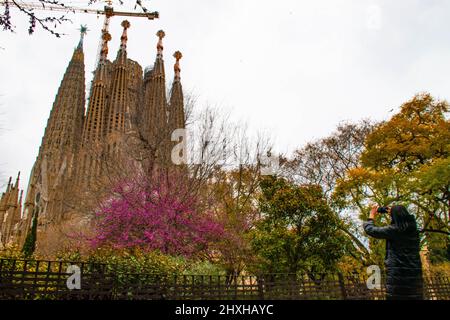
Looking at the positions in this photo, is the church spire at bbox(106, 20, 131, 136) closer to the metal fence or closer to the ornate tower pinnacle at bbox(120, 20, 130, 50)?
the ornate tower pinnacle at bbox(120, 20, 130, 50)

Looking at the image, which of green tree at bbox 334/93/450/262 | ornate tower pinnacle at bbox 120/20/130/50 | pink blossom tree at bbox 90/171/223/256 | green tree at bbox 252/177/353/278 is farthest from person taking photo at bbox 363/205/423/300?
ornate tower pinnacle at bbox 120/20/130/50

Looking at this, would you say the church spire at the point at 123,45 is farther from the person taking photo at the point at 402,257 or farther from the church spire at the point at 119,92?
the person taking photo at the point at 402,257

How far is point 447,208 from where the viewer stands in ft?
41.9

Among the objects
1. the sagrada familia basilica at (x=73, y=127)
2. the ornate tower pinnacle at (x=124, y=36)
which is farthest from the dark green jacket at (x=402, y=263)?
the ornate tower pinnacle at (x=124, y=36)

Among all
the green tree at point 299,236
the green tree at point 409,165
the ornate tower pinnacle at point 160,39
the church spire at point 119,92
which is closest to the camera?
the green tree at point 299,236

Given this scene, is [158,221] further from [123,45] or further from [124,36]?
[124,36]

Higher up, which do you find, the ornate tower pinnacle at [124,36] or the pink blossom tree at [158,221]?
the ornate tower pinnacle at [124,36]

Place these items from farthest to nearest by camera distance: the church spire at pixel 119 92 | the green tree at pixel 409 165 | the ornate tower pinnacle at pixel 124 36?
the ornate tower pinnacle at pixel 124 36, the church spire at pixel 119 92, the green tree at pixel 409 165

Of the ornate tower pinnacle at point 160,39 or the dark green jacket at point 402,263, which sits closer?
the dark green jacket at point 402,263

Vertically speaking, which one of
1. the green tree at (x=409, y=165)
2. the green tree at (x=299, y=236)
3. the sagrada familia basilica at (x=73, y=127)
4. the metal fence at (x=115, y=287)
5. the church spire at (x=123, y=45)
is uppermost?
the church spire at (x=123, y=45)

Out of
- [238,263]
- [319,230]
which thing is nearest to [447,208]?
[319,230]

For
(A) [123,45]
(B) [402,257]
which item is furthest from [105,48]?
(B) [402,257]
